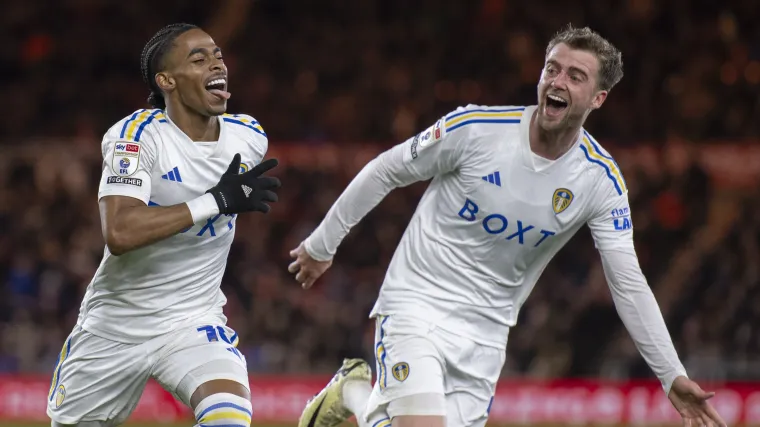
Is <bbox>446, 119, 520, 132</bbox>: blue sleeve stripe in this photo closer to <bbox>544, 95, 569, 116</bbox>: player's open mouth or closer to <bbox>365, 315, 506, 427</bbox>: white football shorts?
<bbox>544, 95, 569, 116</bbox>: player's open mouth

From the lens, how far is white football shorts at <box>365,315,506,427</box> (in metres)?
5.43

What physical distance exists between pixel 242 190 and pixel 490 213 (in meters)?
1.21

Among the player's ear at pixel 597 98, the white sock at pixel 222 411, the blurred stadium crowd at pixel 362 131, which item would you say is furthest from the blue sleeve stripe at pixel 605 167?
the blurred stadium crowd at pixel 362 131

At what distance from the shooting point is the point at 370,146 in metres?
14.6

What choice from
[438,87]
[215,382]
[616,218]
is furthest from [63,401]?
[438,87]

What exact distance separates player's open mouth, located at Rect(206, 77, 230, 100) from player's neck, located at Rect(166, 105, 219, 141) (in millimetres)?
147

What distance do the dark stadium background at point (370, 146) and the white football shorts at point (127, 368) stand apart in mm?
6784

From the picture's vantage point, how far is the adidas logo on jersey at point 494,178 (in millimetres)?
5559

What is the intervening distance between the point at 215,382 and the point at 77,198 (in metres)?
9.14

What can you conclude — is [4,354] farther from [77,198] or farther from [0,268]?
[77,198]

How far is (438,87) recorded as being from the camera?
625 inches

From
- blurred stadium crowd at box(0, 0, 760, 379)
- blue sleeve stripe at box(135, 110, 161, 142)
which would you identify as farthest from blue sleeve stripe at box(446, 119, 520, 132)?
blurred stadium crowd at box(0, 0, 760, 379)

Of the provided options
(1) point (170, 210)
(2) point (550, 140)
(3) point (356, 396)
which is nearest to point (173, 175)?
(1) point (170, 210)

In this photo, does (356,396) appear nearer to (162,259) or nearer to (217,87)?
(162,259)
